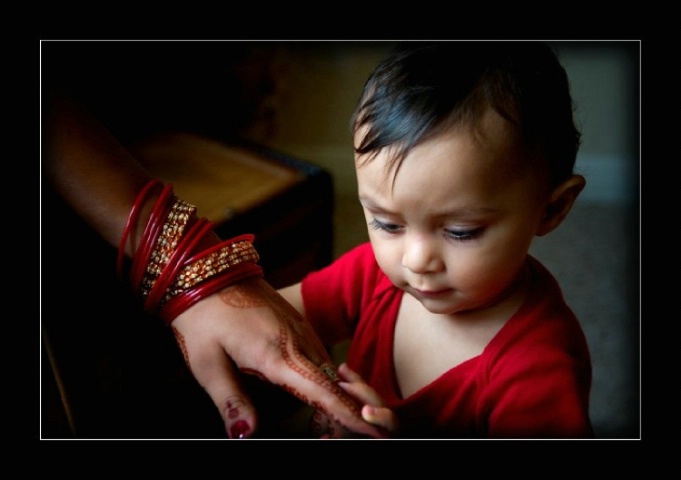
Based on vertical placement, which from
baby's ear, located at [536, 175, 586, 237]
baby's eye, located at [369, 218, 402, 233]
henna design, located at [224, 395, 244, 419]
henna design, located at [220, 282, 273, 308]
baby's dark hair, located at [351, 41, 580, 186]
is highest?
baby's dark hair, located at [351, 41, 580, 186]

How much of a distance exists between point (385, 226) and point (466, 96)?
0.11 metres

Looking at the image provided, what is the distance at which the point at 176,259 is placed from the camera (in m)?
0.56

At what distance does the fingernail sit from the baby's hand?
0.27ft

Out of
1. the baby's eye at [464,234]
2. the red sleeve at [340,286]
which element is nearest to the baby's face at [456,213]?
the baby's eye at [464,234]

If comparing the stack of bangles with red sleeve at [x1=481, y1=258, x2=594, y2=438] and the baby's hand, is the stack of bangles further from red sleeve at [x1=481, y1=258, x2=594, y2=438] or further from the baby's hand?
red sleeve at [x1=481, y1=258, x2=594, y2=438]

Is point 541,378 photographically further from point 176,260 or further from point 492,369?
point 176,260

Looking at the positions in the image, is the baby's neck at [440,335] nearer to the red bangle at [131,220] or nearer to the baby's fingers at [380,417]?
the baby's fingers at [380,417]

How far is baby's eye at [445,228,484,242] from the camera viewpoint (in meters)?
0.51

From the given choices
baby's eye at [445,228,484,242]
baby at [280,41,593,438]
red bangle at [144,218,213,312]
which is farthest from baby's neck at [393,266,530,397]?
red bangle at [144,218,213,312]

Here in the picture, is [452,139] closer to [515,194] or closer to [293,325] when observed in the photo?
[515,194]

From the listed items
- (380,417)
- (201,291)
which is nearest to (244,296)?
(201,291)

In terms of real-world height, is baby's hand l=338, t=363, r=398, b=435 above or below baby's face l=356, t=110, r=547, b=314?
below

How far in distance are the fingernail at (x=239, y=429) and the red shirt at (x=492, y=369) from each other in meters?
0.13

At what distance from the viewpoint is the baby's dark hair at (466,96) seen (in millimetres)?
482
